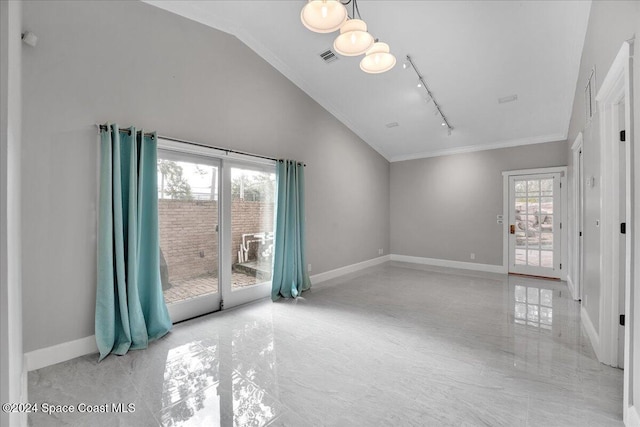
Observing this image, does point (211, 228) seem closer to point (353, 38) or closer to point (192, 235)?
point (192, 235)

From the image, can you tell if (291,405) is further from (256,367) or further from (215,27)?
(215,27)

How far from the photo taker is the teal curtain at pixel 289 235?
4.19 meters

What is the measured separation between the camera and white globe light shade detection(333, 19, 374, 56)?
2.20 metres

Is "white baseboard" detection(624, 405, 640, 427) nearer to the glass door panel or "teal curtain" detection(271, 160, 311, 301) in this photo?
"teal curtain" detection(271, 160, 311, 301)

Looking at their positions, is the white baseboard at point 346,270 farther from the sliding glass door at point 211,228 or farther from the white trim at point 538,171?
the white trim at point 538,171

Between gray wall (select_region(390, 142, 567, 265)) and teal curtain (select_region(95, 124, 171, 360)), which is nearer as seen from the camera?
teal curtain (select_region(95, 124, 171, 360))

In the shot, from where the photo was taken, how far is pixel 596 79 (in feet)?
8.52

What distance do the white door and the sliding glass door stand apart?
198 inches

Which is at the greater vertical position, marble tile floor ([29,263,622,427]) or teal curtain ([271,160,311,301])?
teal curtain ([271,160,311,301])

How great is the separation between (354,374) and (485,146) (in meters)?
5.80

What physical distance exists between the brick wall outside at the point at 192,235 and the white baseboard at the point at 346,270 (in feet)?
5.83

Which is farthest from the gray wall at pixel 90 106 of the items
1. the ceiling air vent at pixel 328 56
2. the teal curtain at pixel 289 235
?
the ceiling air vent at pixel 328 56

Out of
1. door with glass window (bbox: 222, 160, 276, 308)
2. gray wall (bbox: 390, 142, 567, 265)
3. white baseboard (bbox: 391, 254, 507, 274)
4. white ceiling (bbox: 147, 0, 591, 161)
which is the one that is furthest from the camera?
white baseboard (bbox: 391, 254, 507, 274)

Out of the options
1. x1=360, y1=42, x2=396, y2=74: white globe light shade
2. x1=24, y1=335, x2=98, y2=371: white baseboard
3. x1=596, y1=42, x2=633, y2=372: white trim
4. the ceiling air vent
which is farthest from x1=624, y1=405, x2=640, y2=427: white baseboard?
the ceiling air vent
